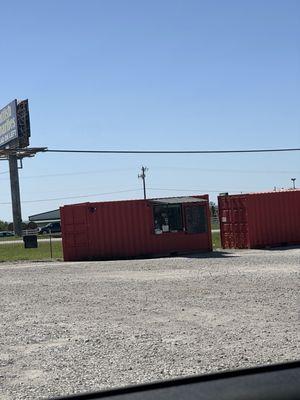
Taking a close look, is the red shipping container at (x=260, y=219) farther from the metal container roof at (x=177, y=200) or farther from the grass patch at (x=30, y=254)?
the grass patch at (x=30, y=254)

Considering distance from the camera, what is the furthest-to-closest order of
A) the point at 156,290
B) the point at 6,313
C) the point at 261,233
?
the point at 261,233, the point at 156,290, the point at 6,313

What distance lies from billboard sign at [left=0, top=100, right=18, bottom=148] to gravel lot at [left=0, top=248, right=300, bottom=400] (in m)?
36.8

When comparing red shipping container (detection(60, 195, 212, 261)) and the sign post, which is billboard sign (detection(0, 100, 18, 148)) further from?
red shipping container (detection(60, 195, 212, 261))

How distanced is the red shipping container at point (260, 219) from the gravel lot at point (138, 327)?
940 cm

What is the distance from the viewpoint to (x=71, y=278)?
1659cm

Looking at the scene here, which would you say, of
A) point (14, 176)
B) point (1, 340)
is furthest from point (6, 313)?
point (14, 176)

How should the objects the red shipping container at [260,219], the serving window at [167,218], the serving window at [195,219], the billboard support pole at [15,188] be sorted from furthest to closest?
the billboard support pole at [15,188] < the red shipping container at [260,219] < the serving window at [195,219] < the serving window at [167,218]

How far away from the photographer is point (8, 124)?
53.6 m

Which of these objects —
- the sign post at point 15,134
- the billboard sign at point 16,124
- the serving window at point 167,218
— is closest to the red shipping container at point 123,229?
the serving window at point 167,218

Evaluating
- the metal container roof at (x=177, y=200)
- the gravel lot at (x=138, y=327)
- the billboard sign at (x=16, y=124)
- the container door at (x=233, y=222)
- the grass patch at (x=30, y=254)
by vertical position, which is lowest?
the gravel lot at (x=138, y=327)

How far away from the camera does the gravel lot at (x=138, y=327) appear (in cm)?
611

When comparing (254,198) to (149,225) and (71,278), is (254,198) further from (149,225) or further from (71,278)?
(71,278)

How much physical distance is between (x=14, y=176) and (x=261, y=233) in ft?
124

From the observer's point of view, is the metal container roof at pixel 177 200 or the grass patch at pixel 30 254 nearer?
the metal container roof at pixel 177 200
